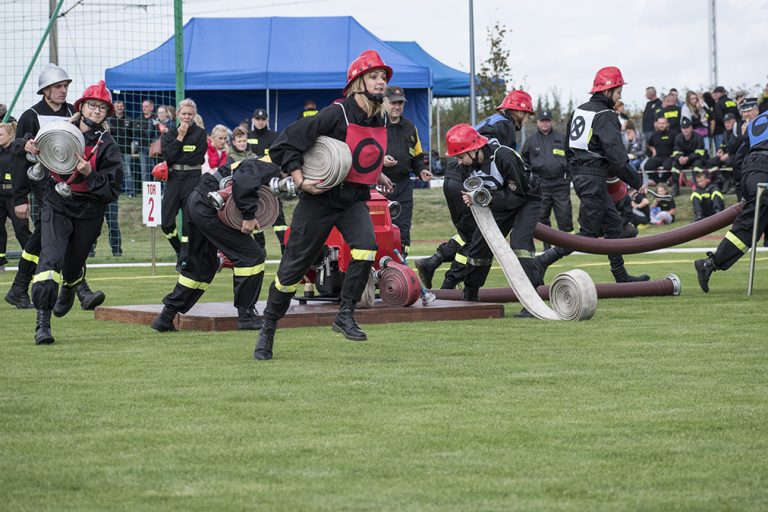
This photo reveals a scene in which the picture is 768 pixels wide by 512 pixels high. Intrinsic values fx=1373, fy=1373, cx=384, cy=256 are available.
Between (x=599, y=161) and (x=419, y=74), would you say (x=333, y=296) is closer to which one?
(x=599, y=161)

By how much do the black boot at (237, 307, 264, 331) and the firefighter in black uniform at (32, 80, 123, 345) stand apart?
4.42 ft

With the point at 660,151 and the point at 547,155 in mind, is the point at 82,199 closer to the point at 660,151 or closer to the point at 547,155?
the point at 547,155

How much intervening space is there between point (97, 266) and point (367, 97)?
13.0m

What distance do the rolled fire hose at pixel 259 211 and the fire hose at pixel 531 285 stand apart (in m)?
1.92

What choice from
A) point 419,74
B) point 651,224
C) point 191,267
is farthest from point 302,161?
point 419,74

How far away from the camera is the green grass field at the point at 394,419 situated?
5.24 metres

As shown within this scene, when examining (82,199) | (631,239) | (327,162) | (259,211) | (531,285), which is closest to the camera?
(327,162)

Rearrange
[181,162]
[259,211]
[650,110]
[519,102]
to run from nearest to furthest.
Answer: [259,211] < [519,102] < [181,162] < [650,110]

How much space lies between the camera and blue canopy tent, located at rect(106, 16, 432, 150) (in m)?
32.3

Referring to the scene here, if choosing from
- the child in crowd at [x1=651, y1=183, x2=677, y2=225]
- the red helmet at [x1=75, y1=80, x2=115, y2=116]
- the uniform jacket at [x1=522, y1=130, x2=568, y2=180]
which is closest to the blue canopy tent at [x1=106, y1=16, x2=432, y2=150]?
the child in crowd at [x1=651, y1=183, x2=677, y2=225]

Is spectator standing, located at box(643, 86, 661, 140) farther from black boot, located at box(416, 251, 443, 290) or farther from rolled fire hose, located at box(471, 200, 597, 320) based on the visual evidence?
rolled fire hose, located at box(471, 200, 597, 320)

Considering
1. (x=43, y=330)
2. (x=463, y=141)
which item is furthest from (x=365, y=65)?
(x=43, y=330)

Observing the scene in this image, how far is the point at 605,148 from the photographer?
1409cm

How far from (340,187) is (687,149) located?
22.1m
